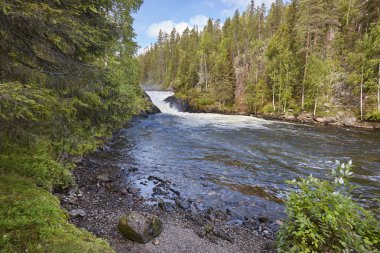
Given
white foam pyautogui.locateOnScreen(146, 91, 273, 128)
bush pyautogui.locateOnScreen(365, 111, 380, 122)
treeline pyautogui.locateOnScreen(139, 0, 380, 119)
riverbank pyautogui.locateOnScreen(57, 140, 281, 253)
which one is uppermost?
treeline pyautogui.locateOnScreen(139, 0, 380, 119)

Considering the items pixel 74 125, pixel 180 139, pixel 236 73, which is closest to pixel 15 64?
pixel 74 125

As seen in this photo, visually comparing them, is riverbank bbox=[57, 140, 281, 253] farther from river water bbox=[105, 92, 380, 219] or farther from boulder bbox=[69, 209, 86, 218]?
river water bbox=[105, 92, 380, 219]

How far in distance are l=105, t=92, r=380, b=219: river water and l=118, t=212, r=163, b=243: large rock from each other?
260 centimetres

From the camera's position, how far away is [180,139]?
715 inches

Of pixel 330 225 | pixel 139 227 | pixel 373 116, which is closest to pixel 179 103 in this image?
pixel 373 116

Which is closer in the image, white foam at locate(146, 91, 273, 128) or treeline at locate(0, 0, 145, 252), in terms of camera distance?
treeline at locate(0, 0, 145, 252)

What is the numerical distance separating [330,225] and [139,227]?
12.5 feet

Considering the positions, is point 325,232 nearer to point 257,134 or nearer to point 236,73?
point 257,134

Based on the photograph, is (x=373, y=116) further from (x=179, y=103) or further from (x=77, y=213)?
(x=77, y=213)

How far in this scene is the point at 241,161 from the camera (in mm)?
13008

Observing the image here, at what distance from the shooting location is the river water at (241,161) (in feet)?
28.5

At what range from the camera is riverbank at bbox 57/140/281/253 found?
5359mm

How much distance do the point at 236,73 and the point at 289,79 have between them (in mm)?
12687

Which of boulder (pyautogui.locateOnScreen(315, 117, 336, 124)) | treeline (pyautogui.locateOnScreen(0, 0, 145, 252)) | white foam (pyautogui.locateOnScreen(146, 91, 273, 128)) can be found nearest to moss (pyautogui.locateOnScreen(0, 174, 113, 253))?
treeline (pyautogui.locateOnScreen(0, 0, 145, 252))
